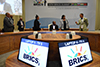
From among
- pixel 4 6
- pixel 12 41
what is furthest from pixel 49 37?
pixel 4 6

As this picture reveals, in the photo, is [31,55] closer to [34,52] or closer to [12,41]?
[34,52]

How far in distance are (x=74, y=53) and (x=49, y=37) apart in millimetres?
903

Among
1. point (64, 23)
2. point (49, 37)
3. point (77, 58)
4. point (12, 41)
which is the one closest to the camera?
point (77, 58)

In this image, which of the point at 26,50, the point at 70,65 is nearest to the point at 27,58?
the point at 26,50

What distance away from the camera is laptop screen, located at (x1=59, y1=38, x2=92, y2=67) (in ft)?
2.99

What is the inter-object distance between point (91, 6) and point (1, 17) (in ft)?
23.7

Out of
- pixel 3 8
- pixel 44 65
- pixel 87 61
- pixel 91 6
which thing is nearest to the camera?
pixel 44 65

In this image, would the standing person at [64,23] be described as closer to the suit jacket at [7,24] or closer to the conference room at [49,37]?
the conference room at [49,37]

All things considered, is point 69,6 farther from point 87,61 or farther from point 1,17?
point 87,61

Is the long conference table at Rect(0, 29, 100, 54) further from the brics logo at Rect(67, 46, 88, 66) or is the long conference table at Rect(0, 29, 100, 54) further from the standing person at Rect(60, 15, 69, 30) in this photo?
the brics logo at Rect(67, 46, 88, 66)

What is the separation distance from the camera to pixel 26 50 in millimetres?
1101

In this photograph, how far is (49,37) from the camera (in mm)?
1836

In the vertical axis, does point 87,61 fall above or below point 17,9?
below

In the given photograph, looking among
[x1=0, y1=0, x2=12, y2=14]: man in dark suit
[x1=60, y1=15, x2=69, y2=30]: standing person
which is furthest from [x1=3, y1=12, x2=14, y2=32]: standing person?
[x1=0, y1=0, x2=12, y2=14]: man in dark suit
